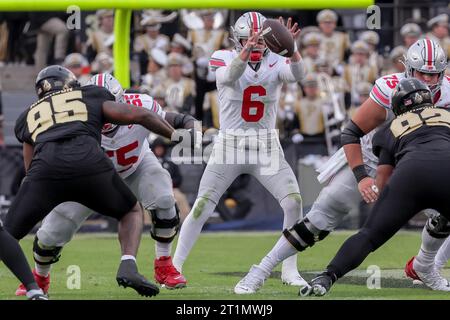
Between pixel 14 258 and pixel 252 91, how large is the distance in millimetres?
2460

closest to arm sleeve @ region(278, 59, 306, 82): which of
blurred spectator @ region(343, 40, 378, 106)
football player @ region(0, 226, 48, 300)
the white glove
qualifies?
football player @ region(0, 226, 48, 300)

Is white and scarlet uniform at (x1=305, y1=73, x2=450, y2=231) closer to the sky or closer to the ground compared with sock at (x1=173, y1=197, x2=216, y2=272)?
closer to the sky

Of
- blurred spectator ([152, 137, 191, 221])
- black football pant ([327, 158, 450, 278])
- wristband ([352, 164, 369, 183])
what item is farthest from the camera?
blurred spectator ([152, 137, 191, 221])

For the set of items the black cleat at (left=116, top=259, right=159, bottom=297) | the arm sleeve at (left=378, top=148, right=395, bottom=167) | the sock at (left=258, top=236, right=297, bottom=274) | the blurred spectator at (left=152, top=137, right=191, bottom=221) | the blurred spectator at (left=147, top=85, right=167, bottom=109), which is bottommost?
the blurred spectator at (left=152, top=137, right=191, bottom=221)

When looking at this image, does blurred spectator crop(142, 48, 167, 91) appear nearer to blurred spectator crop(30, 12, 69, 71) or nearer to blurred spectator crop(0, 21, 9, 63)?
blurred spectator crop(30, 12, 69, 71)

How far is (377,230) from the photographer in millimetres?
6695

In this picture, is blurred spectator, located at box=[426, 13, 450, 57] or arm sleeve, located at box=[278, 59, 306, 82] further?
blurred spectator, located at box=[426, 13, 450, 57]

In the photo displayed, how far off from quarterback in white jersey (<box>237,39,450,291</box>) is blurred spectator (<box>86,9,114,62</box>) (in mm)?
6414

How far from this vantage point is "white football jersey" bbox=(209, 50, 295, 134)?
27.0 ft

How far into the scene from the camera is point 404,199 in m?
6.63

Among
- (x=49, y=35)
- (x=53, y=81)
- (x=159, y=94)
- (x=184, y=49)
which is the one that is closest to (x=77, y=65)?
(x=49, y=35)

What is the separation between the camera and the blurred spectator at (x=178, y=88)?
1311 centimetres

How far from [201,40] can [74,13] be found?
3.60 m
